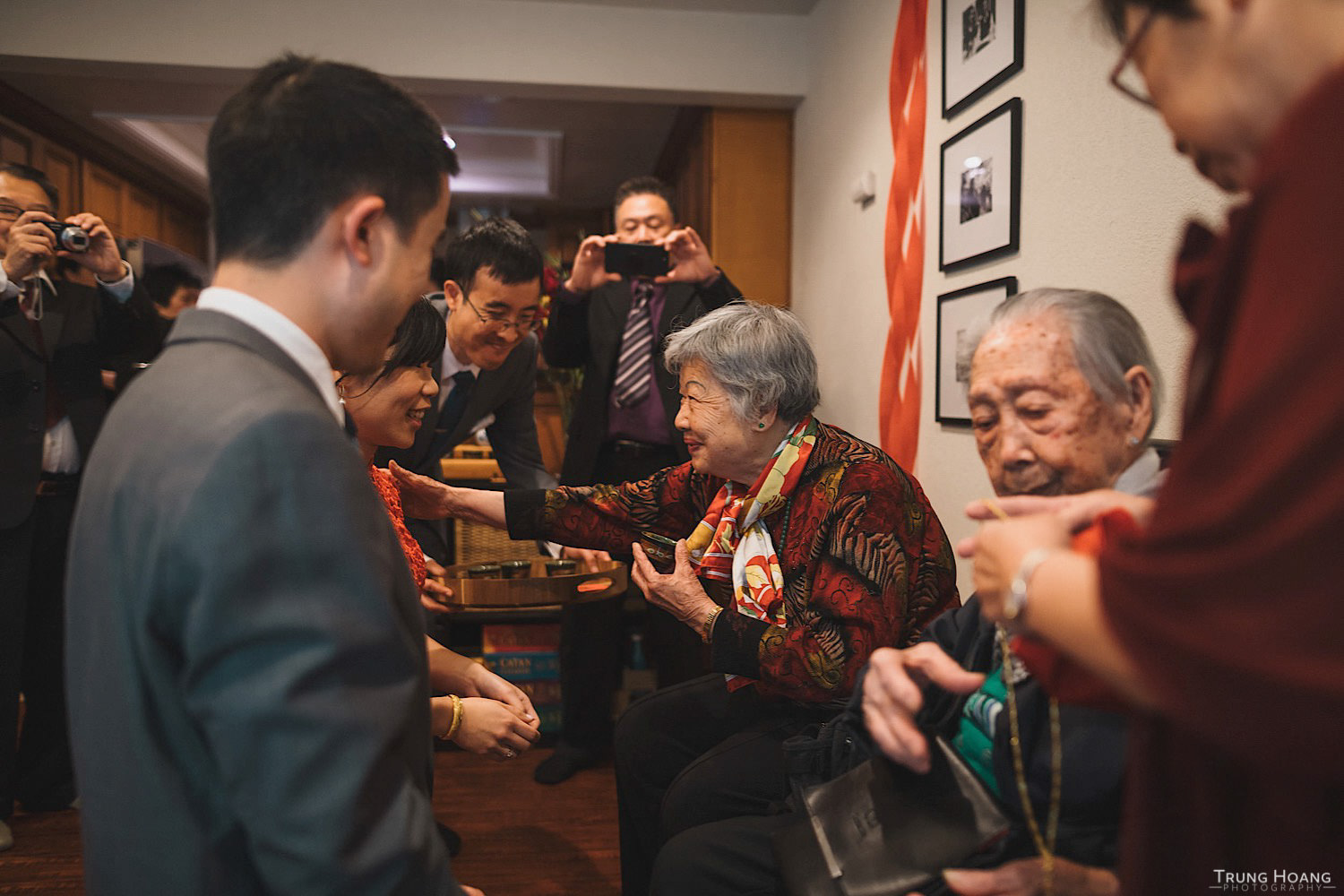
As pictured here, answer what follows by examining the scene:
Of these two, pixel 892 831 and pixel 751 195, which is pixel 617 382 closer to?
pixel 751 195

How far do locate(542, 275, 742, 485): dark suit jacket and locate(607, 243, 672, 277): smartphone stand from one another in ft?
0.48

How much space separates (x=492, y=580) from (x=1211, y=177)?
1.73 meters

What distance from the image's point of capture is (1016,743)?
941 millimetres

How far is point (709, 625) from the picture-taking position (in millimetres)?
1556

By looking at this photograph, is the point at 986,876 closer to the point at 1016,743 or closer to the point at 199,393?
the point at 1016,743

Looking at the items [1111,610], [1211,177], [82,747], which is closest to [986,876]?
[1111,610]

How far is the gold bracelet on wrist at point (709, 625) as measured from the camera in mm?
1540

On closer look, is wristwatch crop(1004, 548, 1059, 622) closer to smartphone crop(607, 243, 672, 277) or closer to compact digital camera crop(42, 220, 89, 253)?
smartphone crop(607, 243, 672, 277)

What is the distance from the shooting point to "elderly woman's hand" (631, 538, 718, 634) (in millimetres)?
1601

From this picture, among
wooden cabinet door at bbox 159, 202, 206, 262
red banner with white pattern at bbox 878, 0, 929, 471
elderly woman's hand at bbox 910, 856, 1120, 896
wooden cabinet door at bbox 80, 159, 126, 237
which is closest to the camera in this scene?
elderly woman's hand at bbox 910, 856, 1120, 896

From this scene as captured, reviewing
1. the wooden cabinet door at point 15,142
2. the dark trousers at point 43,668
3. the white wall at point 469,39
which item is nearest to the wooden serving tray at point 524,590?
the dark trousers at point 43,668

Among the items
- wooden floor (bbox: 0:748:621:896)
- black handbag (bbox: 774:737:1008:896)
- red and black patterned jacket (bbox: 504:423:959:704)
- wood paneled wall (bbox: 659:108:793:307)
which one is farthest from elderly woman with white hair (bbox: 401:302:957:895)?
wood paneled wall (bbox: 659:108:793:307)

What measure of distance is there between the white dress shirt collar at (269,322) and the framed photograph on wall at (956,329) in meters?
1.62

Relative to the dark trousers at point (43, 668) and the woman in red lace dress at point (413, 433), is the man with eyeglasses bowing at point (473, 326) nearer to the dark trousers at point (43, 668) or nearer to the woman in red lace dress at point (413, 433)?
the woman in red lace dress at point (413, 433)
